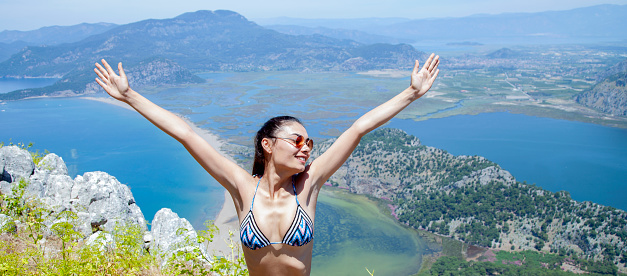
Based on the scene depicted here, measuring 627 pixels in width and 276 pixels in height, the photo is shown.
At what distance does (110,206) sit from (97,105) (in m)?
77.5

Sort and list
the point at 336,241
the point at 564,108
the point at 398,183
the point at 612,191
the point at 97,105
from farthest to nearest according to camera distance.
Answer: the point at 97,105 → the point at 564,108 → the point at 612,191 → the point at 398,183 → the point at 336,241

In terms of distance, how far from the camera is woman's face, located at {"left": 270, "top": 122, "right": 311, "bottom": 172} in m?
2.07

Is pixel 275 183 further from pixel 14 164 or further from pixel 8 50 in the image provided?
pixel 8 50

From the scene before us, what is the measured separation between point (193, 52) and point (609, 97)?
125 meters

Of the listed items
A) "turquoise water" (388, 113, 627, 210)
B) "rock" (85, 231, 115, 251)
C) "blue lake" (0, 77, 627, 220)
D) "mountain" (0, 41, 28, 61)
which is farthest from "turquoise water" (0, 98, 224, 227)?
"mountain" (0, 41, 28, 61)

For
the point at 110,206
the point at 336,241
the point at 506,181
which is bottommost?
the point at 336,241

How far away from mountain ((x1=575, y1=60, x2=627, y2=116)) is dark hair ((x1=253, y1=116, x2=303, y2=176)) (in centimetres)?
8334

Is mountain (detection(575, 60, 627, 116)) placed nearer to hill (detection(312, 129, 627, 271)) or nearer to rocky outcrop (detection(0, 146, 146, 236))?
hill (detection(312, 129, 627, 271))

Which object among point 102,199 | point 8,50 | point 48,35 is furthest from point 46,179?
point 48,35

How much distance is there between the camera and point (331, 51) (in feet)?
471

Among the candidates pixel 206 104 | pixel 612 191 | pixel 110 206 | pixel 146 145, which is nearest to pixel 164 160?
pixel 146 145

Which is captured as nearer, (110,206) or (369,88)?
(110,206)

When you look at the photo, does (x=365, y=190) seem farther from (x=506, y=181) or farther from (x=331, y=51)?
(x=331, y=51)

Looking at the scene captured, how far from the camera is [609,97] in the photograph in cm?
7219
